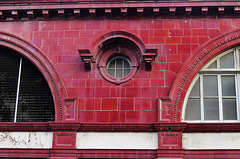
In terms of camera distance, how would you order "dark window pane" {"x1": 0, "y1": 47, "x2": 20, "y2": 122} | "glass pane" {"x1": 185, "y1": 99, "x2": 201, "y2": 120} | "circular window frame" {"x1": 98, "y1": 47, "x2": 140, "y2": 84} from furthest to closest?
"dark window pane" {"x1": 0, "y1": 47, "x2": 20, "y2": 122} < "circular window frame" {"x1": 98, "y1": 47, "x2": 140, "y2": 84} < "glass pane" {"x1": 185, "y1": 99, "x2": 201, "y2": 120}

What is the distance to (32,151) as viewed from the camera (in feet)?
50.9

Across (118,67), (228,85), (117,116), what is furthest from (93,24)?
(228,85)

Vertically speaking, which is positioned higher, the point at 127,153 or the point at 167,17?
the point at 167,17

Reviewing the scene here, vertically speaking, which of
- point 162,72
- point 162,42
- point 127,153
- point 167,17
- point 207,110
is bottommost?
point 127,153

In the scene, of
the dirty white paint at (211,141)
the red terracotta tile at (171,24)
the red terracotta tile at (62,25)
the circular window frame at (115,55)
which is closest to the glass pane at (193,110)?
the dirty white paint at (211,141)

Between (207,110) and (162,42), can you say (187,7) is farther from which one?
(207,110)

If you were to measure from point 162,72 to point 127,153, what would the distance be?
3293mm

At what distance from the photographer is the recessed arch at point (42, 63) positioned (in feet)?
52.4

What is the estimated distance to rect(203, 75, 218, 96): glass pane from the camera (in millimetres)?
16156

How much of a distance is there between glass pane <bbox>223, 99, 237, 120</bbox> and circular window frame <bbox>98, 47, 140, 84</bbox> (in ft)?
11.8

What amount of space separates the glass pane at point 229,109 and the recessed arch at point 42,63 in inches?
236

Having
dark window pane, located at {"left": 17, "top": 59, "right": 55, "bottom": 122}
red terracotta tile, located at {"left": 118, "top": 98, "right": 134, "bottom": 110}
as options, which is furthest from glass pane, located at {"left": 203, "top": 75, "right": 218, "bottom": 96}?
dark window pane, located at {"left": 17, "top": 59, "right": 55, "bottom": 122}

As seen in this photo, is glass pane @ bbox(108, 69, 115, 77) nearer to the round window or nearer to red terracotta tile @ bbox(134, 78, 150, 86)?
the round window

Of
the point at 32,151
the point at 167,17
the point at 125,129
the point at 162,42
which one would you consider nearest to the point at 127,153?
the point at 125,129
